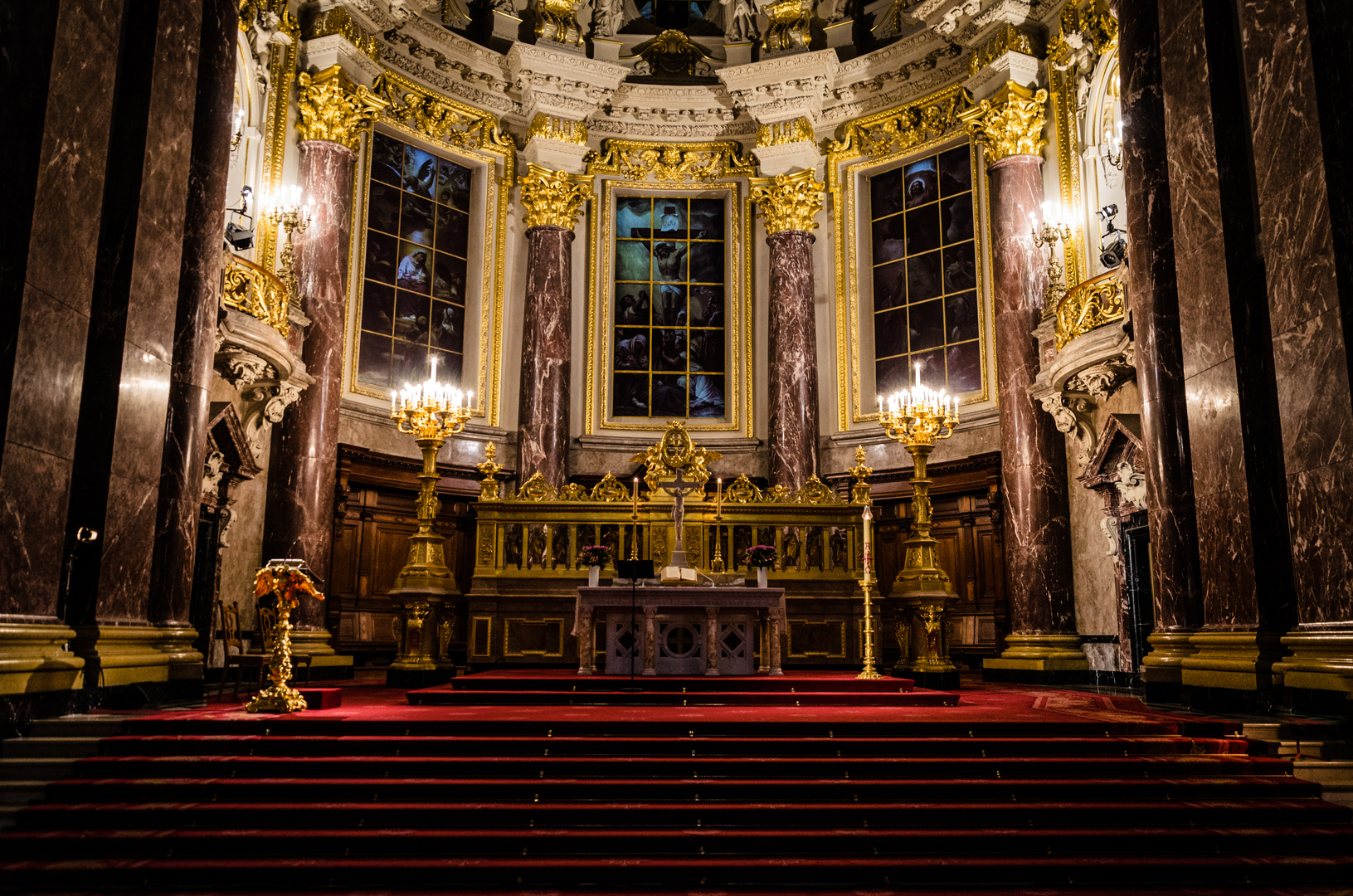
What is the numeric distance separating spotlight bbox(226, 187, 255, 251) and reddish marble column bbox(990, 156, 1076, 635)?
1022cm

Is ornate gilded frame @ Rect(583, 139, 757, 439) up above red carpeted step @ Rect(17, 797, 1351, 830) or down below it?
above

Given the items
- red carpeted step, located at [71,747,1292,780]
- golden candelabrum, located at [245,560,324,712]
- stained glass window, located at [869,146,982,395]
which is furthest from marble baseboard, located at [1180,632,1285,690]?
stained glass window, located at [869,146,982,395]

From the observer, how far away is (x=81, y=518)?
737 centimetres

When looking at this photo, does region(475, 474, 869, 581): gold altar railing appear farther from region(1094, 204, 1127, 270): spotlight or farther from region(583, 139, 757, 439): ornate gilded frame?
region(583, 139, 757, 439): ornate gilded frame

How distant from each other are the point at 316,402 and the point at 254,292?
2264mm

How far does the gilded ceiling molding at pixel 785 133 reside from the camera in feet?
55.2

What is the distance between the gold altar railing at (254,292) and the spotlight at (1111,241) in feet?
33.2

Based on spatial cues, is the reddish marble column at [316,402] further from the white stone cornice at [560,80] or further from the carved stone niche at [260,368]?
the white stone cornice at [560,80]

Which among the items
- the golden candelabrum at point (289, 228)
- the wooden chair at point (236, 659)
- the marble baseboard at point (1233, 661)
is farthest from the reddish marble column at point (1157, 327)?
the golden candelabrum at point (289, 228)

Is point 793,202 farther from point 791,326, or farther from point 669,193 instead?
point 669,193

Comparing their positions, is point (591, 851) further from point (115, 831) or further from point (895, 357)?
point (895, 357)

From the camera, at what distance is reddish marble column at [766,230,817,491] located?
16.0 metres

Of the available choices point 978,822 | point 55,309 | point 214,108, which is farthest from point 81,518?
point 978,822

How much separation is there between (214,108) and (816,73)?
34.1 feet
